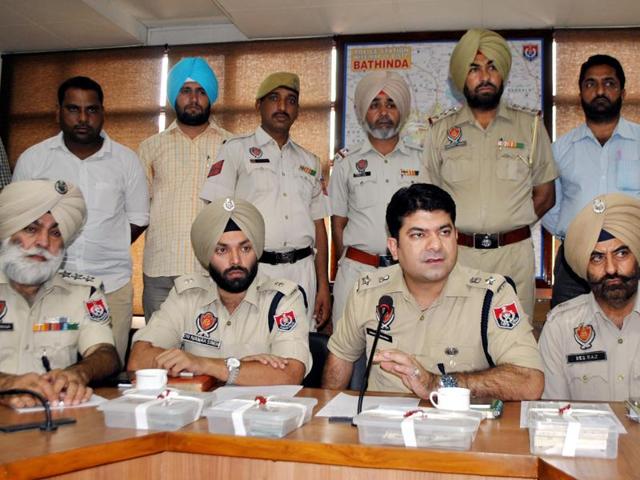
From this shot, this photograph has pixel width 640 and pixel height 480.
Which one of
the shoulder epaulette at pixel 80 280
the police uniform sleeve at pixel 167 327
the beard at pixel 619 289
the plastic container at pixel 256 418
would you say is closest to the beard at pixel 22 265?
the shoulder epaulette at pixel 80 280

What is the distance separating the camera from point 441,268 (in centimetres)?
269

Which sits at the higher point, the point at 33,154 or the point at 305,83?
the point at 305,83

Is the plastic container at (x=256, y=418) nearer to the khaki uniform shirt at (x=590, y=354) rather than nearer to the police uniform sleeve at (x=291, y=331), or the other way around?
the police uniform sleeve at (x=291, y=331)

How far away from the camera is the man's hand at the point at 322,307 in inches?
168

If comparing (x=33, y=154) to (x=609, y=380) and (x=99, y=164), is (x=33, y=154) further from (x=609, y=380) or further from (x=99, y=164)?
(x=609, y=380)

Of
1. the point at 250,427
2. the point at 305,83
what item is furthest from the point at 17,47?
the point at 250,427

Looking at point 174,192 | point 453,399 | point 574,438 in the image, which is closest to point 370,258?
point 174,192

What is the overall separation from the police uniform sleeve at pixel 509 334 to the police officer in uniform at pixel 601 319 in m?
0.26

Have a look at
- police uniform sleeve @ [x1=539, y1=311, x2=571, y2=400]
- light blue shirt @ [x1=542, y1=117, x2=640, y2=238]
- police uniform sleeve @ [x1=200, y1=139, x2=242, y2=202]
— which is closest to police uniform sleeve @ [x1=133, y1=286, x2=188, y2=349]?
police uniform sleeve @ [x1=200, y1=139, x2=242, y2=202]

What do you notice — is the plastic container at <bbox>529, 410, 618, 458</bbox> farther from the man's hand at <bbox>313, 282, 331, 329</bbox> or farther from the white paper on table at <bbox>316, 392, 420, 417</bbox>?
the man's hand at <bbox>313, 282, 331, 329</bbox>

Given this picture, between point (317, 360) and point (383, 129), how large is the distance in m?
1.64

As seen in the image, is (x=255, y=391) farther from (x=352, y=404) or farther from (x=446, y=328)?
(x=446, y=328)

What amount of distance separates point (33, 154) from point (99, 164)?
1.20 ft

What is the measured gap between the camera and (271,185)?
13.9ft
